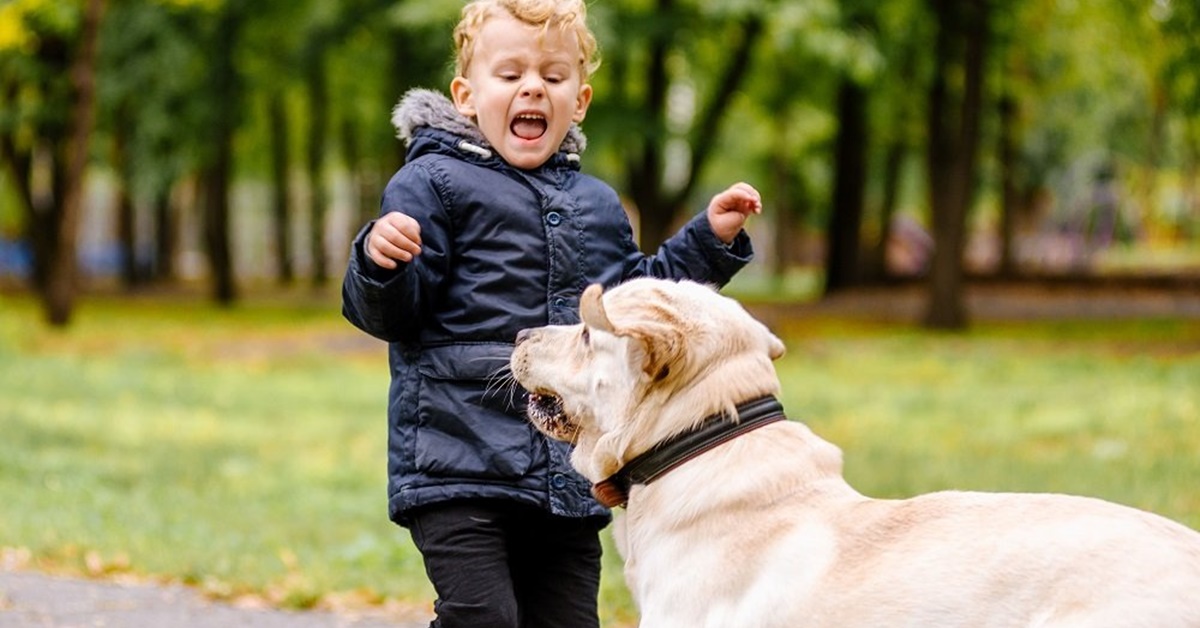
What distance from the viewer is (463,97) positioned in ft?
15.4

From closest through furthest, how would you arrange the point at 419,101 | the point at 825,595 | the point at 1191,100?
the point at 825,595, the point at 419,101, the point at 1191,100

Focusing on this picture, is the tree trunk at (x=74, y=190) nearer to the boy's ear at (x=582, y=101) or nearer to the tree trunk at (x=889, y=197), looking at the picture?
the tree trunk at (x=889, y=197)

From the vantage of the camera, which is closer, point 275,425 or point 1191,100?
point 275,425

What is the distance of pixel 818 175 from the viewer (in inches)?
1966

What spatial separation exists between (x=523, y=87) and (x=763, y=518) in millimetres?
1531

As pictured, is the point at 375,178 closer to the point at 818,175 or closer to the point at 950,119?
the point at 818,175

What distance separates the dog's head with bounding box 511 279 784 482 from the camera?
3.67m

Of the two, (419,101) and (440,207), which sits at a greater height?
(419,101)

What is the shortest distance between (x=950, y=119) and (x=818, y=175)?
1938 centimetres

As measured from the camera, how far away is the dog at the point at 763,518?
3176 millimetres

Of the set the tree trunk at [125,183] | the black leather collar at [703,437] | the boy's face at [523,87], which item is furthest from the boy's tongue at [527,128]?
the tree trunk at [125,183]

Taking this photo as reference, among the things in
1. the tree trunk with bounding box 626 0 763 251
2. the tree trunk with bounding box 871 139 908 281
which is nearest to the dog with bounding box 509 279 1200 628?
the tree trunk with bounding box 626 0 763 251

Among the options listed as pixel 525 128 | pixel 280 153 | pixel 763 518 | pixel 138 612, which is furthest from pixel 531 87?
pixel 280 153

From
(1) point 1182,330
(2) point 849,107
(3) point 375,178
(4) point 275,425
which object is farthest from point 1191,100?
(3) point 375,178
